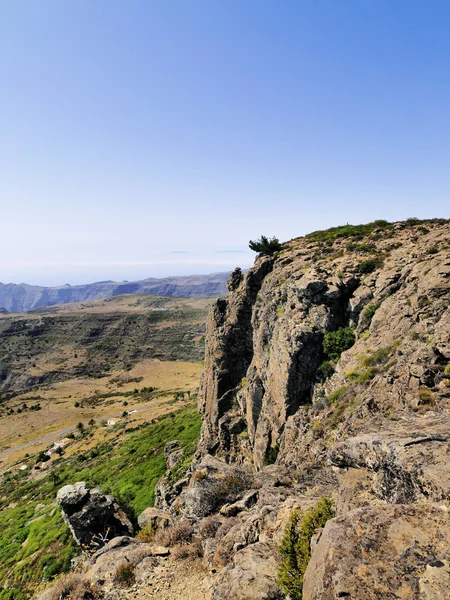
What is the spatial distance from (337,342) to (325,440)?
7.92 m

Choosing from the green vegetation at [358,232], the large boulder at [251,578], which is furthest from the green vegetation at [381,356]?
the green vegetation at [358,232]

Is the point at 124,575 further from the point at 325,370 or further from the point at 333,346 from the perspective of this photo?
the point at 333,346

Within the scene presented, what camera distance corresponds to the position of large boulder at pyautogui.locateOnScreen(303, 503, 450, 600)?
4.93 meters

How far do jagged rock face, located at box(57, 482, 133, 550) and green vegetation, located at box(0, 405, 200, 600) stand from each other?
381 cm

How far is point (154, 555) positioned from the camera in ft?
38.6

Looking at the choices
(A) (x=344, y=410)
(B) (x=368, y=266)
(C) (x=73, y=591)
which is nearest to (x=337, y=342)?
(A) (x=344, y=410)

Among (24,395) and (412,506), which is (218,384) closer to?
(412,506)

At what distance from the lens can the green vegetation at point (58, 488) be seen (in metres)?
26.5

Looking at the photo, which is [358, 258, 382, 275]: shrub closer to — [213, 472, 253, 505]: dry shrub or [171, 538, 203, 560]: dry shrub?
[213, 472, 253, 505]: dry shrub

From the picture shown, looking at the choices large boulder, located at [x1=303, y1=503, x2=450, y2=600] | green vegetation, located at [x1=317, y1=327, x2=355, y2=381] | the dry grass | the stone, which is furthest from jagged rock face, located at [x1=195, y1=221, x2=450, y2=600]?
the dry grass

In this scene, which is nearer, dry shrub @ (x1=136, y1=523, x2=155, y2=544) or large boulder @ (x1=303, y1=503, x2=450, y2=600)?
large boulder @ (x1=303, y1=503, x2=450, y2=600)

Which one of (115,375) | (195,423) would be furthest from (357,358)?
(115,375)

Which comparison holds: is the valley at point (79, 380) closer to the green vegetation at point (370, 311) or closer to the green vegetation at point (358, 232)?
the green vegetation at point (358, 232)

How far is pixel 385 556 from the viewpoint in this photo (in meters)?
5.45
